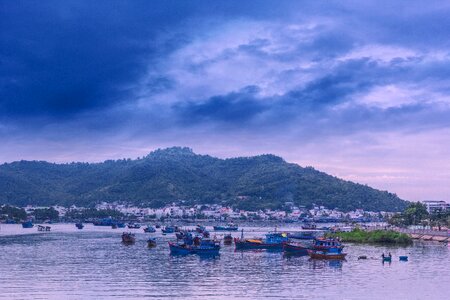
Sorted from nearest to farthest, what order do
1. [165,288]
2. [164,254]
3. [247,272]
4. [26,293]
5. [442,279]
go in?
[26,293]
[165,288]
[442,279]
[247,272]
[164,254]

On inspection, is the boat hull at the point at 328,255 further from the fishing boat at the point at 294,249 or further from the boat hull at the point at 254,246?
the boat hull at the point at 254,246

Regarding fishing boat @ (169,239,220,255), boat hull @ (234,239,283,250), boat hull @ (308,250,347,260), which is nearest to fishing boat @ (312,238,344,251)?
boat hull @ (308,250,347,260)

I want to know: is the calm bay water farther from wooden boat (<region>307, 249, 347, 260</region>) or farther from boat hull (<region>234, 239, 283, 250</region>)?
Answer: boat hull (<region>234, 239, 283, 250</region>)

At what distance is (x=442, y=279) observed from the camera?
184ft

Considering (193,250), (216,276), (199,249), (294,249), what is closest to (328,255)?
(294,249)

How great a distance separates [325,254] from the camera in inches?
3014

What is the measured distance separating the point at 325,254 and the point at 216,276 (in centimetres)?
2299

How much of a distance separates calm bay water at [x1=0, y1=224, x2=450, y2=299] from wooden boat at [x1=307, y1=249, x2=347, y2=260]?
1852 millimetres

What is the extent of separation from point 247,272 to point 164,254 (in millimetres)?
25108

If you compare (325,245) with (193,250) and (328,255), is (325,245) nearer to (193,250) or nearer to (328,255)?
(328,255)

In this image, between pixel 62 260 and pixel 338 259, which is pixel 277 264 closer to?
pixel 338 259

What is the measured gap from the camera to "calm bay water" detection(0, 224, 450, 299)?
4662cm

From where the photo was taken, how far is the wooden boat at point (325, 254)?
7556 cm

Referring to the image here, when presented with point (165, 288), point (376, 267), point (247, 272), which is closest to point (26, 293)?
point (165, 288)
